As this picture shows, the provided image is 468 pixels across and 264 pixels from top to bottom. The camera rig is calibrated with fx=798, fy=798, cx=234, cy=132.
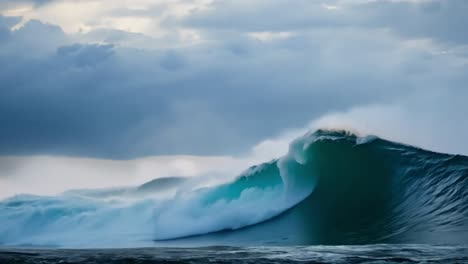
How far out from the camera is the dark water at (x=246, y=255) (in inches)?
337

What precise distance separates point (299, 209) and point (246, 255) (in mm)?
7828

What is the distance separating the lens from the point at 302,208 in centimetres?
1681

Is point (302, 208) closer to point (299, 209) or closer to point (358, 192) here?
point (299, 209)

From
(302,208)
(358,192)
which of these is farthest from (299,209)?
(358,192)

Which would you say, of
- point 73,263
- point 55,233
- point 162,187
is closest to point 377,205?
point 55,233

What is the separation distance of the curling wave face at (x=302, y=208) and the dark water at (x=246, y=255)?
363 cm

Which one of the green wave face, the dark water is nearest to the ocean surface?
the green wave face

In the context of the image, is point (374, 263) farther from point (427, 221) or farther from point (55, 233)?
point (55, 233)

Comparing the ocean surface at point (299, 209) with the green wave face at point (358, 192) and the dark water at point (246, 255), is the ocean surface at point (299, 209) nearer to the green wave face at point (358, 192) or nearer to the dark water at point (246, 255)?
the green wave face at point (358, 192)

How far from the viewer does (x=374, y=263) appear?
27.6 ft

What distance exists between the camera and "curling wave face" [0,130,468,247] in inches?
579

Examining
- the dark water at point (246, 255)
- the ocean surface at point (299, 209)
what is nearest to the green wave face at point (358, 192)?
the ocean surface at point (299, 209)

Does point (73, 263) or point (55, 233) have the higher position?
point (55, 233)

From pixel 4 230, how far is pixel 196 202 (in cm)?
550
